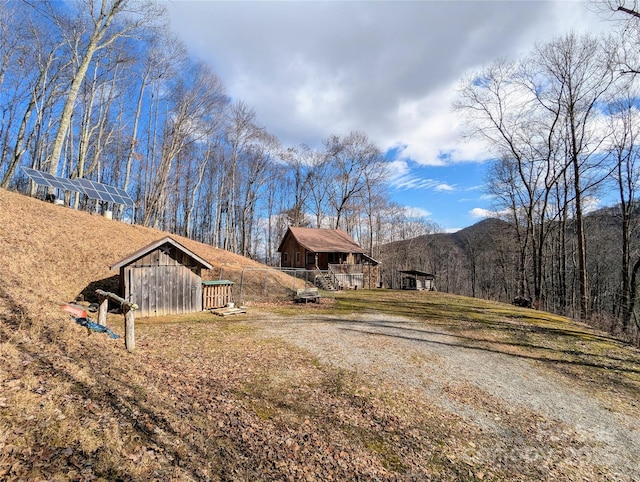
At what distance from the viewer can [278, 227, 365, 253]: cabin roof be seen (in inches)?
1115

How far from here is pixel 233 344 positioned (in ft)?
28.9

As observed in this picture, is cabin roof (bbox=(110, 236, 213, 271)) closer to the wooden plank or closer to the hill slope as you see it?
the hill slope

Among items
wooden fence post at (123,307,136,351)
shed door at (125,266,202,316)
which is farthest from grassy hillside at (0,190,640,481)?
shed door at (125,266,202,316)

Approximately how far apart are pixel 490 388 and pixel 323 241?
23695mm

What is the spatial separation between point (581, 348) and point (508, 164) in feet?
66.6

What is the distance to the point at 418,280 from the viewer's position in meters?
29.3

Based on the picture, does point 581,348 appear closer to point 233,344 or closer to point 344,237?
point 233,344

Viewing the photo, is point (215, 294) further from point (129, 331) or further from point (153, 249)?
point (129, 331)

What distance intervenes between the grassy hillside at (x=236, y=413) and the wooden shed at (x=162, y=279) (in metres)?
2.47

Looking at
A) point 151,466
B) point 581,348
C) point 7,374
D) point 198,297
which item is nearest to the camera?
point 151,466

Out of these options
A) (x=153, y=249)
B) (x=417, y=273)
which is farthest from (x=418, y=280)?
(x=153, y=249)

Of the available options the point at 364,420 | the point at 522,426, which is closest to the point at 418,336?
the point at 522,426

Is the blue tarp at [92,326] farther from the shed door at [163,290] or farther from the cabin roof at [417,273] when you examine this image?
the cabin roof at [417,273]

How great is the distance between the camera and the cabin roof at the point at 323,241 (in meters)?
28.3
